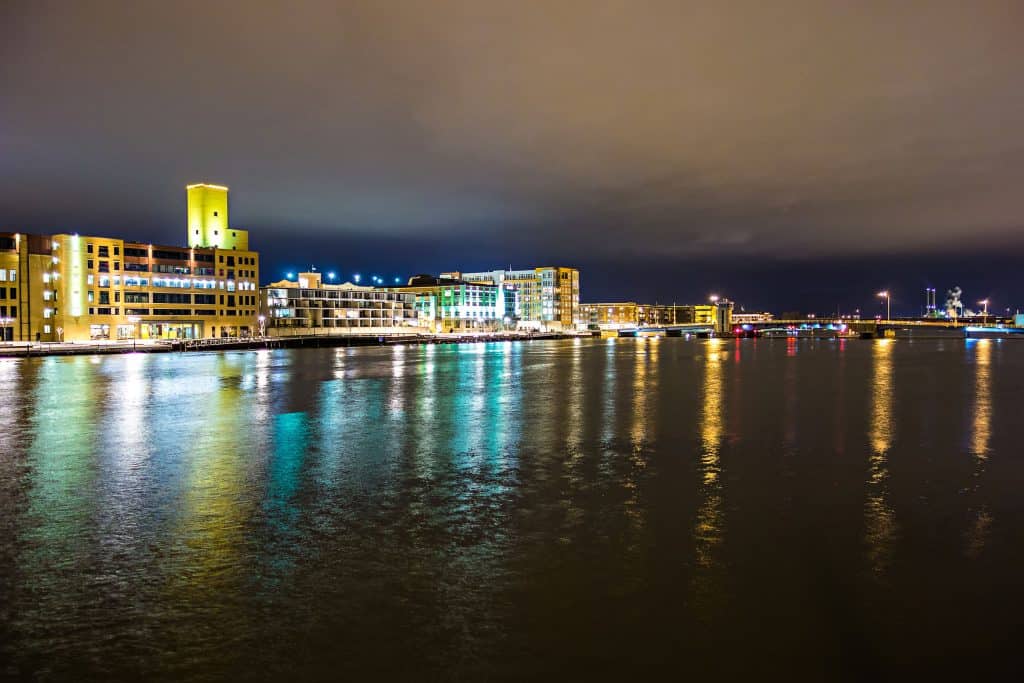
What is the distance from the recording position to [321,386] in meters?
43.3

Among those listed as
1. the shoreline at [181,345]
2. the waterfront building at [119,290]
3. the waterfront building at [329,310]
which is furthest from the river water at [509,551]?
the waterfront building at [329,310]

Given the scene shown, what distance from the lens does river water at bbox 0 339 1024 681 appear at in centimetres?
775

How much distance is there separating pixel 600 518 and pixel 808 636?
5.16 meters

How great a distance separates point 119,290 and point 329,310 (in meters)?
57.2

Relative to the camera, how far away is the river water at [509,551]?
25.4 ft

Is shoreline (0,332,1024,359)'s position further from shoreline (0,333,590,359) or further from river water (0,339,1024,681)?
river water (0,339,1024,681)

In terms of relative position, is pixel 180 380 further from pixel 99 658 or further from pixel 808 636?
pixel 808 636

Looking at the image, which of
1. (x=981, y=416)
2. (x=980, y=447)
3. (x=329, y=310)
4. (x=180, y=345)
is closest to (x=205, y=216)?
(x=329, y=310)

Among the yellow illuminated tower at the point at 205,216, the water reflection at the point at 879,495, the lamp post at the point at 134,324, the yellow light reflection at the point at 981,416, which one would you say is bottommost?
the yellow light reflection at the point at 981,416

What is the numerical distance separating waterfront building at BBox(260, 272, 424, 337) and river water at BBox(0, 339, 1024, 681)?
142m

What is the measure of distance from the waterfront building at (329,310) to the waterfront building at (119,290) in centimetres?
1743

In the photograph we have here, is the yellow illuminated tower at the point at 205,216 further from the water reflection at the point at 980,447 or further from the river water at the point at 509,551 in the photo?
the water reflection at the point at 980,447

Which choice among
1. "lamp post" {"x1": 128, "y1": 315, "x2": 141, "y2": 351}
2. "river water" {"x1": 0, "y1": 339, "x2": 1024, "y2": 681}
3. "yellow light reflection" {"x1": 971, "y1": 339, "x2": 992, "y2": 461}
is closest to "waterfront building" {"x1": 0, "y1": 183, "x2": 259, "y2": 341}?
"lamp post" {"x1": 128, "y1": 315, "x2": 141, "y2": 351}

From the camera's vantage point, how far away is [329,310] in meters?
172
